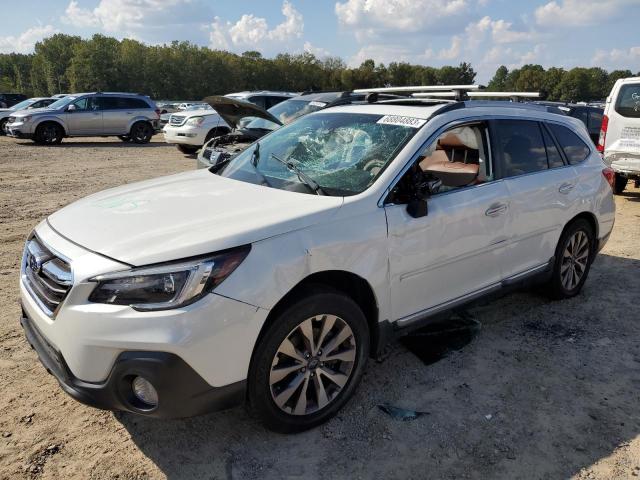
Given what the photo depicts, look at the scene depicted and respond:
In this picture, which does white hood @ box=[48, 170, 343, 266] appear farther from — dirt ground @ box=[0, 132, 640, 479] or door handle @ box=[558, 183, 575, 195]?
door handle @ box=[558, 183, 575, 195]

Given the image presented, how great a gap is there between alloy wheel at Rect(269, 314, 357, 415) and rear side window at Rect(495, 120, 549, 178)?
73.4 inches

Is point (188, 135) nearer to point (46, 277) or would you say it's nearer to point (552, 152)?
point (552, 152)

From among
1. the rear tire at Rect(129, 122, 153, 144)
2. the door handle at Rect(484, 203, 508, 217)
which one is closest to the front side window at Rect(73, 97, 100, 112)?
the rear tire at Rect(129, 122, 153, 144)

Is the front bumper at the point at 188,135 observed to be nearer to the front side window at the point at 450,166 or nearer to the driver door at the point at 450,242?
the front side window at the point at 450,166

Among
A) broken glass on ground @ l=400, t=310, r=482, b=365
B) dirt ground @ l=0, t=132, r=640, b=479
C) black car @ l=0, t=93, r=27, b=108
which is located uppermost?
black car @ l=0, t=93, r=27, b=108

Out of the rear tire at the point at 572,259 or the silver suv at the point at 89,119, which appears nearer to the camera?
the rear tire at the point at 572,259

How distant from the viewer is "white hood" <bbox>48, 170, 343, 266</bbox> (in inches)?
101

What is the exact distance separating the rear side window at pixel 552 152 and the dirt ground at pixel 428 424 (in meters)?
1.29

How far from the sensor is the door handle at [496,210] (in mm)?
3757

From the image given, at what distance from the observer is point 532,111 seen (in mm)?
4441

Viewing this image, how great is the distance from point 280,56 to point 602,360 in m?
128

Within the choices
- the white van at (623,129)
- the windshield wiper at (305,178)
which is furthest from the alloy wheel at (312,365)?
the white van at (623,129)

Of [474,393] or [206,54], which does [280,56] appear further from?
[474,393]

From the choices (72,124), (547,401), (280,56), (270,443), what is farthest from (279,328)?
(280,56)
